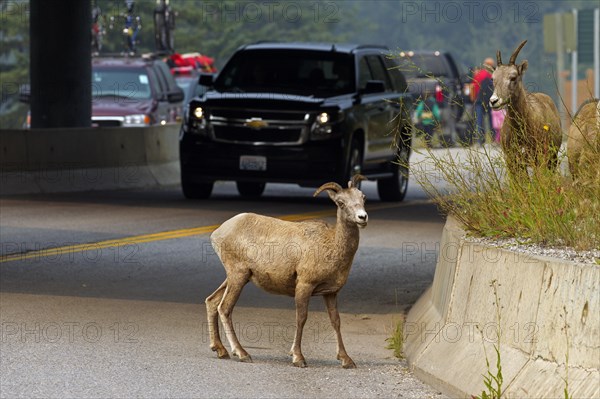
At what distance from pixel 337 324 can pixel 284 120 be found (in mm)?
11827

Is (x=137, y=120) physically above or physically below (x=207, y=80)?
below

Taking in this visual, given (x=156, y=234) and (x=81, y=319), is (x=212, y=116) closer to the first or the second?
(x=156, y=234)

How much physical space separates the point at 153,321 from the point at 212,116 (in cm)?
1033

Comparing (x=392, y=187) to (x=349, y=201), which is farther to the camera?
(x=392, y=187)

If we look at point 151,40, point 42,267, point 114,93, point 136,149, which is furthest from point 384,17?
point 42,267

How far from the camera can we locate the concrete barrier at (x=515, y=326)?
27.6 ft

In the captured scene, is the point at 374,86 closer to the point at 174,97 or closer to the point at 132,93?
the point at 174,97

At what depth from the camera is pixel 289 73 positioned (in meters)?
23.1

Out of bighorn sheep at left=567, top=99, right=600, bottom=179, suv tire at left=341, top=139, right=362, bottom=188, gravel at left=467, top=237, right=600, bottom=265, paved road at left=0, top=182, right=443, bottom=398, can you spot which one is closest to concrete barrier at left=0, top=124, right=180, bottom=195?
paved road at left=0, top=182, right=443, bottom=398

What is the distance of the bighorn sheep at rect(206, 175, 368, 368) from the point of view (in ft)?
33.3

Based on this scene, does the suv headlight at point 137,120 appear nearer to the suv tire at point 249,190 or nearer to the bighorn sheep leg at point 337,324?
the suv tire at point 249,190

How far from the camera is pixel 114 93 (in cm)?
3503

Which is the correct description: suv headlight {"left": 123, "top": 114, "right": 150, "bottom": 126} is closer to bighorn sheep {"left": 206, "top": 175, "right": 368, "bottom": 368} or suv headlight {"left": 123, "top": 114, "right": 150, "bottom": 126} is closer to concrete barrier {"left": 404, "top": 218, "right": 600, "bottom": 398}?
bighorn sheep {"left": 206, "top": 175, "right": 368, "bottom": 368}

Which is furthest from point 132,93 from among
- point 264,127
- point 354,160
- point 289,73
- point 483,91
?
point 483,91
